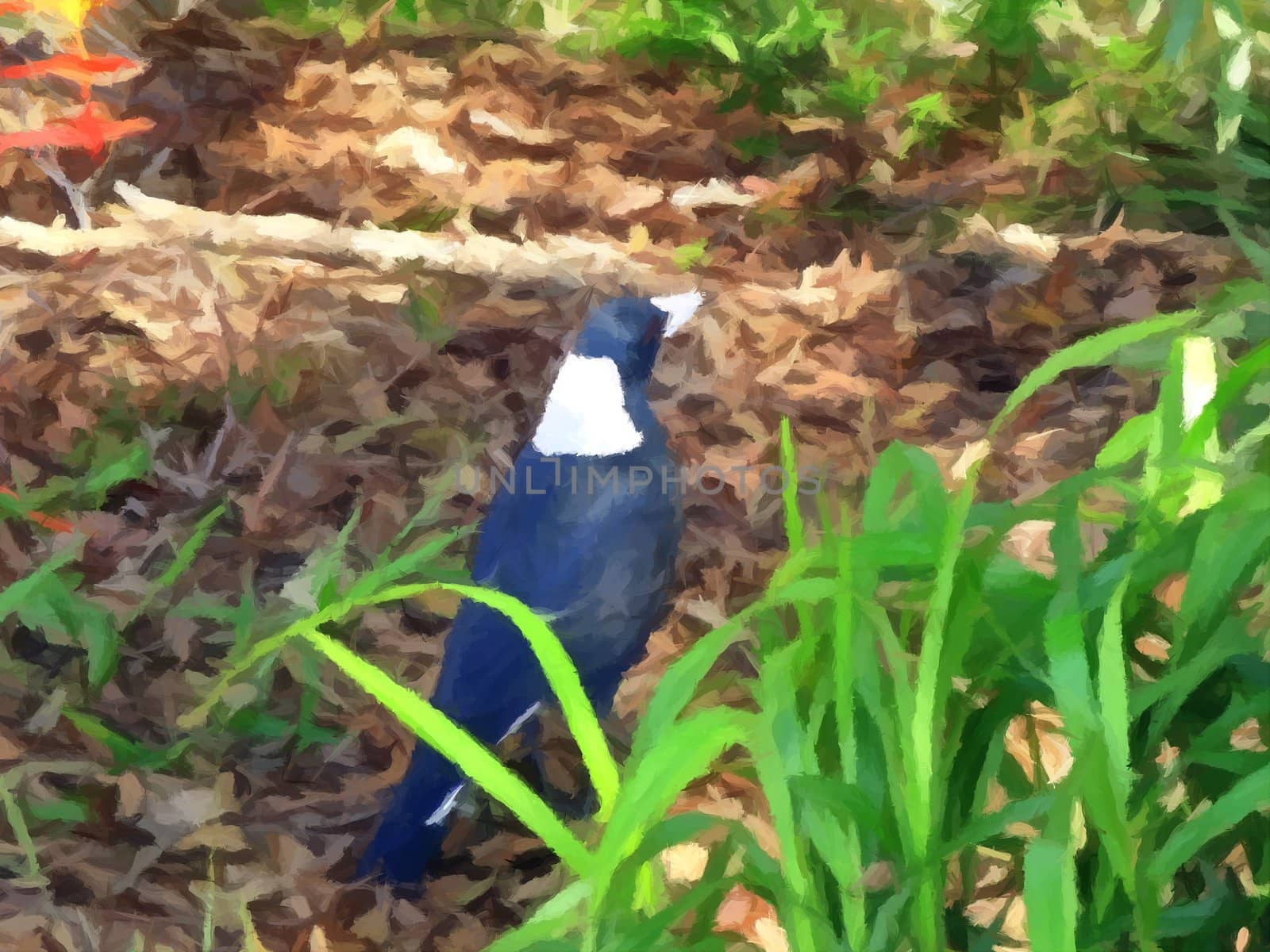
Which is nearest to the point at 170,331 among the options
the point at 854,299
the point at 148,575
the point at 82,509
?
the point at 82,509

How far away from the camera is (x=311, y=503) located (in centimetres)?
138

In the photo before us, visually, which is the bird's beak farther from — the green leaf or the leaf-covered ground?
the green leaf

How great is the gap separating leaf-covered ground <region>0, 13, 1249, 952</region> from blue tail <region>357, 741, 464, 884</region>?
1.2 inches

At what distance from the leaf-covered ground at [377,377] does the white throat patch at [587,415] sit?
0.20 m

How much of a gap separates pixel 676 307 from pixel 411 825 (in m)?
0.86

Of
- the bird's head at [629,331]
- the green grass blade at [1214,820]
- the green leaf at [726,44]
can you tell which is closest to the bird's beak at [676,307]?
the bird's head at [629,331]

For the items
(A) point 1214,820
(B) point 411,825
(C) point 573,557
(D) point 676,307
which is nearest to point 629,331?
(D) point 676,307

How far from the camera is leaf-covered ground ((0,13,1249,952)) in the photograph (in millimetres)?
957

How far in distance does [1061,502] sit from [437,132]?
1709mm

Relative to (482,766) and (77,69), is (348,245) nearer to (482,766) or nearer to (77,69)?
(77,69)

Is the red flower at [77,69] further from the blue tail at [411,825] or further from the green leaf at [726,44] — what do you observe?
the blue tail at [411,825]

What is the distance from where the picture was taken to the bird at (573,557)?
949 mm

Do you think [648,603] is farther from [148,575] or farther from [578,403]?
[148,575]

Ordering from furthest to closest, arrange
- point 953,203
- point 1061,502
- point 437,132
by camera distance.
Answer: point 437,132 → point 953,203 → point 1061,502
